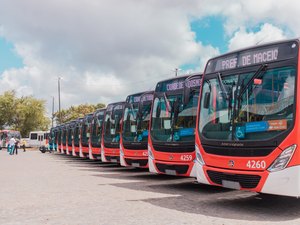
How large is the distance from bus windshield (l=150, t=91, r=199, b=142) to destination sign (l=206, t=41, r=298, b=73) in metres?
2.04

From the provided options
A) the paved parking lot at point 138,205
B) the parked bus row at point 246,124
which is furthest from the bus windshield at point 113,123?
the parked bus row at point 246,124

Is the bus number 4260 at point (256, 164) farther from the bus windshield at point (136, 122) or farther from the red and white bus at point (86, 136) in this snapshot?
the red and white bus at point (86, 136)

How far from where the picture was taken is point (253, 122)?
23.4ft

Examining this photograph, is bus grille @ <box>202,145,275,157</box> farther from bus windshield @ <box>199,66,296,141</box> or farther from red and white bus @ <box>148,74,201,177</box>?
red and white bus @ <box>148,74,201,177</box>

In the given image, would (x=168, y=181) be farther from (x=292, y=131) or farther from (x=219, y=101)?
(x=292, y=131)

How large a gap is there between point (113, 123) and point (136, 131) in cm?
363

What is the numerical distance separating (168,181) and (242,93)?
5.74 m

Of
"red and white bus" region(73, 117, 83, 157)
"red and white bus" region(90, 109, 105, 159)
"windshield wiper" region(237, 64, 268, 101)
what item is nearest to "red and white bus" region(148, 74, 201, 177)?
"windshield wiper" region(237, 64, 268, 101)

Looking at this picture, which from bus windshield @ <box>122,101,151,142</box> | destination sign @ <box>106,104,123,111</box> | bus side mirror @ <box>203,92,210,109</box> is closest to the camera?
bus side mirror @ <box>203,92,210,109</box>

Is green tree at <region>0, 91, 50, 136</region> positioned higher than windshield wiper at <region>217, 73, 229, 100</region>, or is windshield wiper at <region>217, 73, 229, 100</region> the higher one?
green tree at <region>0, 91, 50, 136</region>

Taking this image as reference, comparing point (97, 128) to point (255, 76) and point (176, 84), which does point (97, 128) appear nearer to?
point (176, 84)

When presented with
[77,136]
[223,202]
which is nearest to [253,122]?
[223,202]

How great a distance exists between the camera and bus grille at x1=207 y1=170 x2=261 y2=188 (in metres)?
6.97

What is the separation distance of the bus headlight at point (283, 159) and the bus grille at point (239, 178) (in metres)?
0.36
